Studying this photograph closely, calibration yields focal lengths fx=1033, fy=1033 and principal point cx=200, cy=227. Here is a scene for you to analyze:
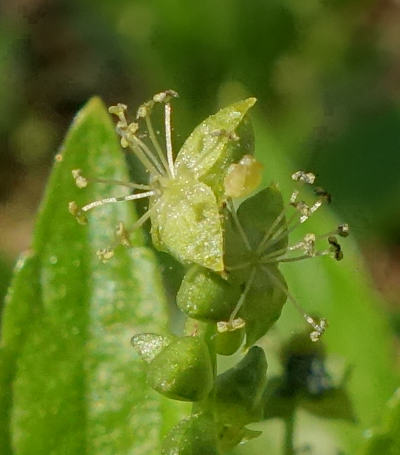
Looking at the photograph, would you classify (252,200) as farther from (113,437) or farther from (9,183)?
(9,183)

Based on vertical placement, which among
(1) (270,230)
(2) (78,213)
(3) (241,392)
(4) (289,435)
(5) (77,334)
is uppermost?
(2) (78,213)

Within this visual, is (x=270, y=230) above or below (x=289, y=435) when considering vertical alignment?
above

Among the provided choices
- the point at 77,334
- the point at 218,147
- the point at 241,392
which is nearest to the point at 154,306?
the point at 77,334

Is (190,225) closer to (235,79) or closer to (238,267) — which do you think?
(238,267)

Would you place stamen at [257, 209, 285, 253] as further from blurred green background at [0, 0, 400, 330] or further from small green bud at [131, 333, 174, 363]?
blurred green background at [0, 0, 400, 330]

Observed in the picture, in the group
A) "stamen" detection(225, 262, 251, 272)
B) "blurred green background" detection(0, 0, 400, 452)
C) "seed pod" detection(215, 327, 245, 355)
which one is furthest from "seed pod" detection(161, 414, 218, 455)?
"blurred green background" detection(0, 0, 400, 452)

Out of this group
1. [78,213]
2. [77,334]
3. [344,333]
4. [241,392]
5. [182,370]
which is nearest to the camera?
[182,370]
